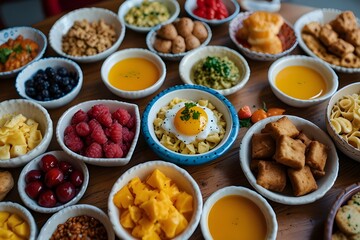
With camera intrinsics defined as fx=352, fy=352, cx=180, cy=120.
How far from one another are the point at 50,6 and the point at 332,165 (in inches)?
162

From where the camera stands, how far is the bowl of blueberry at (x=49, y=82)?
3.23 meters

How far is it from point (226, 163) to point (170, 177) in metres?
0.53

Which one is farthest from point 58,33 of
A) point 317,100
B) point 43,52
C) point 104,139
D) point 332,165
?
point 332,165

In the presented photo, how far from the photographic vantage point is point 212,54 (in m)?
3.67

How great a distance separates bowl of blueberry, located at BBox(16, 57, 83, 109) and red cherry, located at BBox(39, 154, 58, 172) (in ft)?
2.01

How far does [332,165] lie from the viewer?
276cm

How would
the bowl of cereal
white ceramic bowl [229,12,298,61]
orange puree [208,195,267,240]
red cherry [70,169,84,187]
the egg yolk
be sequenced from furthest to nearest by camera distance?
white ceramic bowl [229,12,298,61]
the egg yolk
the bowl of cereal
red cherry [70,169,84,187]
orange puree [208,195,267,240]

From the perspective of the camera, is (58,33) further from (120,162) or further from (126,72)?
(120,162)

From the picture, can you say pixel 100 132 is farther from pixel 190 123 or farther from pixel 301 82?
pixel 301 82

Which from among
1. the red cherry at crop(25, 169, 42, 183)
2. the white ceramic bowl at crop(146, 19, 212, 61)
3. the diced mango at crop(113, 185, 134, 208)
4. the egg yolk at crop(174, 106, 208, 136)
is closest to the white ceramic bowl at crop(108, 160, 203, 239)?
the diced mango at crop(113, 185, 134, 208)

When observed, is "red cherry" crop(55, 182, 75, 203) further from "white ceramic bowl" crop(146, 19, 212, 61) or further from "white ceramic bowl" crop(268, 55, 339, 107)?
"white ceramic bowl" crop(268, 55, 339, 107)

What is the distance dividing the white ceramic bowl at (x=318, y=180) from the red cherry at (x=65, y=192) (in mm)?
1309

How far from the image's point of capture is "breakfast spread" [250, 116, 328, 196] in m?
2.62

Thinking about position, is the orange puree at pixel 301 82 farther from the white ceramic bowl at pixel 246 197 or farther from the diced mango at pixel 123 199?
→ the diced mango at pixel 123 199
